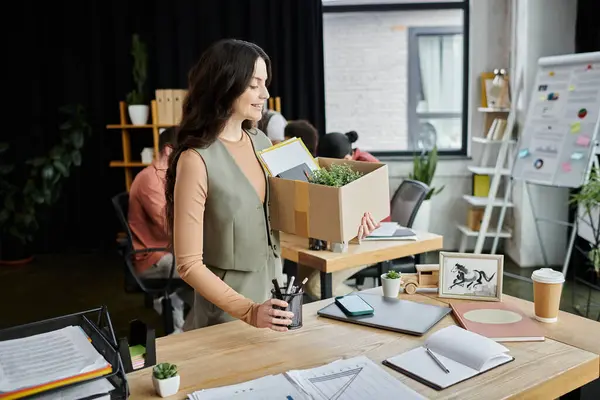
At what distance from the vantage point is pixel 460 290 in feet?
5.70

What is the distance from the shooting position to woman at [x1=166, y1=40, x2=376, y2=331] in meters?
1.53

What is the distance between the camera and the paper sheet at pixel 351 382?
3.92 ft

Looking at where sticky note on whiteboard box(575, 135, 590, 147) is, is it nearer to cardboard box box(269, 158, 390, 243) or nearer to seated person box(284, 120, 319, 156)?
seated person box(284, 120, 319, 156)

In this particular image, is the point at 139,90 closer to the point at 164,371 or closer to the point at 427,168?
the point at 427,168

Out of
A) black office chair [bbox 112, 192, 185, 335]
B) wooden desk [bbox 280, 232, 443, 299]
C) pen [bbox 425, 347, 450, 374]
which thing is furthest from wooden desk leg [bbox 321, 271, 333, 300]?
pen [bbox 425, 347, 450, 374]

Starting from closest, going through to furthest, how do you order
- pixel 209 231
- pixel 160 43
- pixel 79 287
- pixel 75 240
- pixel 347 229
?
1. pixel 347 229
2. pixel 209 231
3. pixel 79 287
4. pixel 160 43
5. pixel 75 240

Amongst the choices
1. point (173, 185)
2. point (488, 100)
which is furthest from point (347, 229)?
point (488, 100)

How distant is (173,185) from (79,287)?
3451 mm

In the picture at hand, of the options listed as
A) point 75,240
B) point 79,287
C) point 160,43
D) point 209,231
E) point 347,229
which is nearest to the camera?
point 347,229

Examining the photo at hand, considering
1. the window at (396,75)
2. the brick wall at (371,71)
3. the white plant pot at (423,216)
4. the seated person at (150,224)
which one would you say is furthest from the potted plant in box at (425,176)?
the seated person at (150,224)

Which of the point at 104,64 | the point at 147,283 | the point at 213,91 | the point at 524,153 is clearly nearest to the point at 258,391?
the point at 213,91

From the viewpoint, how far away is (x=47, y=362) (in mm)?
1114

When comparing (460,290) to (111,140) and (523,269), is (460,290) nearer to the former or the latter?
(523,269)

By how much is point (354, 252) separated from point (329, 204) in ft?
3.78
